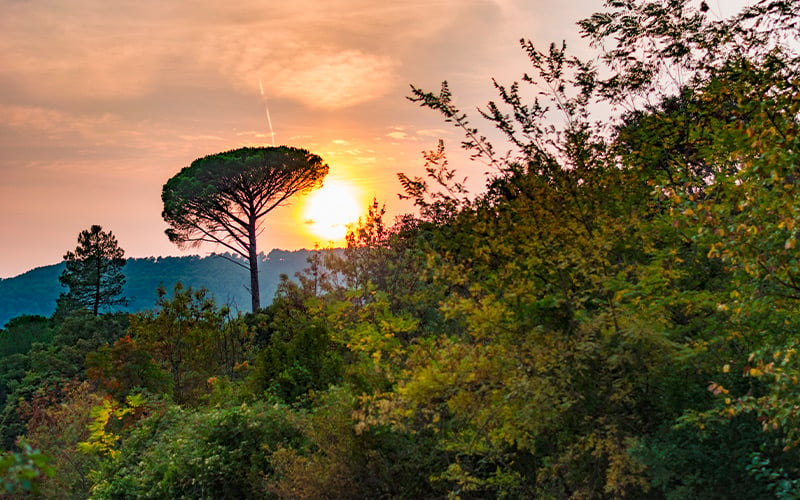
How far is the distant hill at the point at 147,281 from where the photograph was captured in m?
80.4

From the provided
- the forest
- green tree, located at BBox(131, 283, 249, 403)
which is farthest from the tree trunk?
the forest

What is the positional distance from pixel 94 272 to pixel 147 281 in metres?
67.2

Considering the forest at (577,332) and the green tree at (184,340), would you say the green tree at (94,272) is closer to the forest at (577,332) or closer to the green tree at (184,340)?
the green tree at (184,340)

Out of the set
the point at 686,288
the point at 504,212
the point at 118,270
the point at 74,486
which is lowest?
the point at 74,486

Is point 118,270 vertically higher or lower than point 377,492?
higher

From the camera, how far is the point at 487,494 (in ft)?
21.3

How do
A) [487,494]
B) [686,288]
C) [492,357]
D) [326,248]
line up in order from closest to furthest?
[492,357]
[686,288]
[487,494]
[326,248]

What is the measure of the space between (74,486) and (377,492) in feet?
21.6

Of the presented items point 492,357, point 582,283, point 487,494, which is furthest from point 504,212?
point 487,494

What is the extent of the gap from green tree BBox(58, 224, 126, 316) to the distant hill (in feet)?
104

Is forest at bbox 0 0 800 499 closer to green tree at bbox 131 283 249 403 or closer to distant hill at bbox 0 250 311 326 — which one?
green tree at bbox 131 283 249 403

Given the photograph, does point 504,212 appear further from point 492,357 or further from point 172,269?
point 172,269

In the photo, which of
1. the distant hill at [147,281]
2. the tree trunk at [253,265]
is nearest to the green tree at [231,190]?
the tree trunk at [253,265]

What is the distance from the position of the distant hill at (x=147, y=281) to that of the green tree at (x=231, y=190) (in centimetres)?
4142
